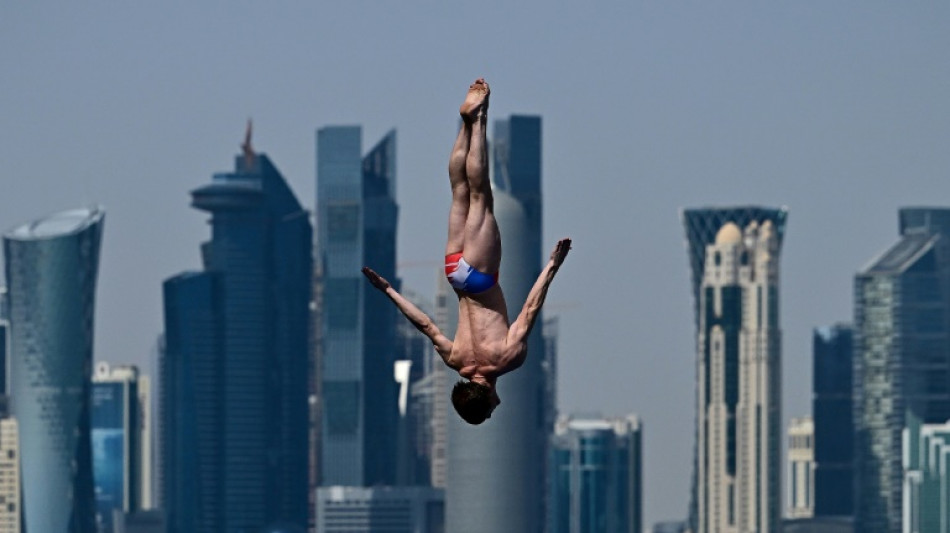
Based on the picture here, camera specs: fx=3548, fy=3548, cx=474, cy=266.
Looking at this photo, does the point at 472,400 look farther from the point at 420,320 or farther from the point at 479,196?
the point at 479,196

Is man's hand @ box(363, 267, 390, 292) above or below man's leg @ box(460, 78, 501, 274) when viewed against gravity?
below

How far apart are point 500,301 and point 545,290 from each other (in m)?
0.85

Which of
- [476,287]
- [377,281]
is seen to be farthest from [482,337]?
[377,281]

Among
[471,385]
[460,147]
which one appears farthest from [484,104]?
[471,385]

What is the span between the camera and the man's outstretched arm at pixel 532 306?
3522 cm

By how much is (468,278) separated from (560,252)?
1136mm

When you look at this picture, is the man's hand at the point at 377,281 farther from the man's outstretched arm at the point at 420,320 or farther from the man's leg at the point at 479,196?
the man's leg at the point at 479,196

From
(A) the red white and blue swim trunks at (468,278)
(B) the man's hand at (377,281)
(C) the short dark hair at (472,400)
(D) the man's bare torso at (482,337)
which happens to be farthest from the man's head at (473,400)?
(B) the man's hand at (377,281)

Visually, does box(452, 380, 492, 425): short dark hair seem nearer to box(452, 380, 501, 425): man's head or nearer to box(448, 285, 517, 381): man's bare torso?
box(452, 380, 501, 425): man's head

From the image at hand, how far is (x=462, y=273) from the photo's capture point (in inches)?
1409

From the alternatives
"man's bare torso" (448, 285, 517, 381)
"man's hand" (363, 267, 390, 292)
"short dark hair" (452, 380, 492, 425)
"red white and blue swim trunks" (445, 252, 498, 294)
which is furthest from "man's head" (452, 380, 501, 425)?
"man's hand" (363, 267, 390, 292)

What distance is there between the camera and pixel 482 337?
36.2m

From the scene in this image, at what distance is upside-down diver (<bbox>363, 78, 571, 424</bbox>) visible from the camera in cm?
3556

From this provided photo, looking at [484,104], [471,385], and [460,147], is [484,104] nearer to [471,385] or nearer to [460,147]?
[460,147]
